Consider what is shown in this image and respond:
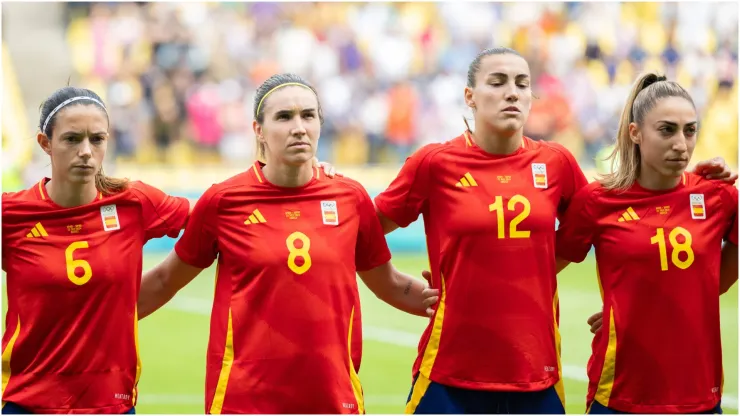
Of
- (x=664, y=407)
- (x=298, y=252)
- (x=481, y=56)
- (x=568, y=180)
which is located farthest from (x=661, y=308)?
(x=298, y=252)

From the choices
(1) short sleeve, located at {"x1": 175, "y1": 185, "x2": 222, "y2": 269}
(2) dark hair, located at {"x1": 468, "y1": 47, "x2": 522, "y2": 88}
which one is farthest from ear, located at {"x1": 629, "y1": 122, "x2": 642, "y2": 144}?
(1) short sleeve, located at {"x1": 175, "y1": 185, "x2": 222, "y2": 269}

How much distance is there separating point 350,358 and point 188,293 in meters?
10.2

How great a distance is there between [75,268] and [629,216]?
2.68 meters

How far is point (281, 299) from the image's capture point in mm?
5207

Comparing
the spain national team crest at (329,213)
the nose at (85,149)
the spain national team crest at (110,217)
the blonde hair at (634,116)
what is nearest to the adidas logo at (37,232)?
the spain national team crest at (110,217)

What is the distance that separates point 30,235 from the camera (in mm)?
5453

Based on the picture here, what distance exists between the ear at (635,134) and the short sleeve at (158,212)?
2296mm

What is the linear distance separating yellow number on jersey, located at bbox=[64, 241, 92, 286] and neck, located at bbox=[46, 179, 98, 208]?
0.23m

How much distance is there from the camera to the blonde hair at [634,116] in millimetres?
5691

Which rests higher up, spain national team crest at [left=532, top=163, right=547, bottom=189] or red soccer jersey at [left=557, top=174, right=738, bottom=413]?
spain national team crest at [left=532, top=163, right=547, bottom=189]

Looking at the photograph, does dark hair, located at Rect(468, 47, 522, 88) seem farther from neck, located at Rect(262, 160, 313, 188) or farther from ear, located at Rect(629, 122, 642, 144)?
neck, located at Rect(262, 160, 313, 188)

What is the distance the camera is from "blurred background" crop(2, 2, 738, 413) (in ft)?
63.7

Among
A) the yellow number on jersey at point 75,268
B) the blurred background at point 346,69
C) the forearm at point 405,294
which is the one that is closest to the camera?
the yellow number on jersey at point 75,268

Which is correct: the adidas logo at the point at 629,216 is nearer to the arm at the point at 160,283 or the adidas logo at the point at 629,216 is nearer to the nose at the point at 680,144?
the nose at the point at 680,144
